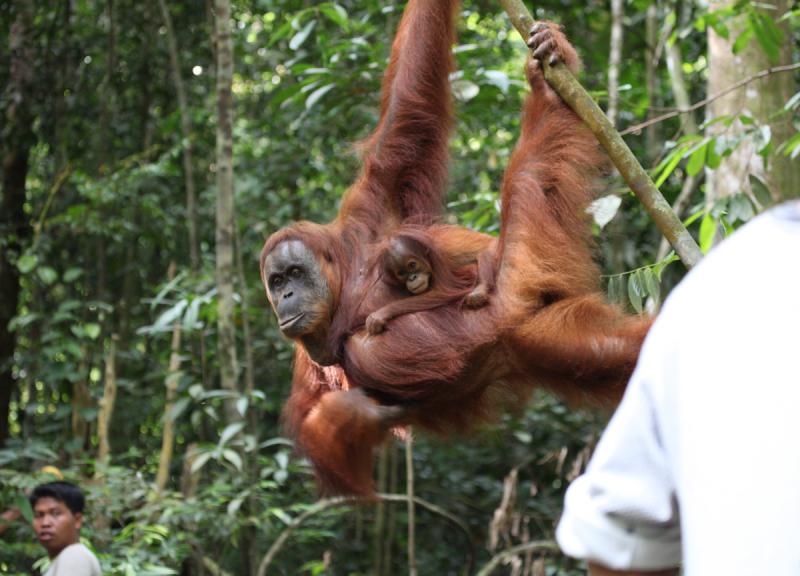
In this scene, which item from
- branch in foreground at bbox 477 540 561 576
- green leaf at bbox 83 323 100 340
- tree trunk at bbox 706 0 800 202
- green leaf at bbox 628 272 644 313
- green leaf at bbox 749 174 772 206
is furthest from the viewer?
green leaf at bbox 83 323 100 340

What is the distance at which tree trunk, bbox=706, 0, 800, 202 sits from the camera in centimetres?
409

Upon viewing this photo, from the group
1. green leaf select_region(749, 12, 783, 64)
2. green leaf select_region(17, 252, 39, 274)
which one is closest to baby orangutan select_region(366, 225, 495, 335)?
green leaf select_region(749, 12, 783, 64)

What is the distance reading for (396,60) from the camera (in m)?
3.48

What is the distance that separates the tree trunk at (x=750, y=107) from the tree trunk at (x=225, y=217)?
7.09ft

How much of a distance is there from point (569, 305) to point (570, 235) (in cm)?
20

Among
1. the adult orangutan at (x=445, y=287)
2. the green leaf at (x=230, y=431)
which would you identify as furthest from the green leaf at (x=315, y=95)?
the green leaf at (x=230, y=431)

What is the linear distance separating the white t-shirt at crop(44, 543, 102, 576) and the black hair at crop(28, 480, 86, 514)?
0.75ft

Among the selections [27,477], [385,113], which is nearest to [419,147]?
[385,113]

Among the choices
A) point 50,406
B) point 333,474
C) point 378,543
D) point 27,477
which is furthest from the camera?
point 50,406

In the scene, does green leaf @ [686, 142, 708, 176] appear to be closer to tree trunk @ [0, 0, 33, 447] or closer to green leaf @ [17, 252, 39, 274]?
green leaf @ [17, 252, 39, 274]

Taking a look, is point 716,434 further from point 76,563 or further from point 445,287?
point 76,563

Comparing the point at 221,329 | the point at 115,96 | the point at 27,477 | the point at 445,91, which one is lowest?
the point at 27,477

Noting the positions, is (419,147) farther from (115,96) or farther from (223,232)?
(115,96)

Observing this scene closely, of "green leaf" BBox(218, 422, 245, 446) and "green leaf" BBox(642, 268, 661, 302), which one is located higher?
"green leaf" BBox(642, 268, 661, 302)
